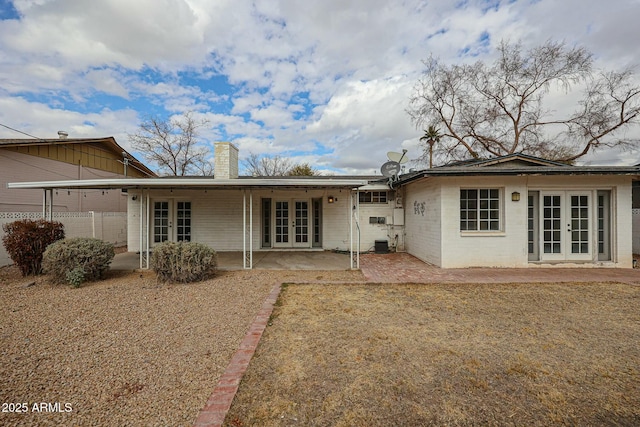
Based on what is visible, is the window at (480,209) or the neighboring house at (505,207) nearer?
the neighboring house at (505,207)

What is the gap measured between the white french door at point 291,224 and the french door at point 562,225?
273 inches

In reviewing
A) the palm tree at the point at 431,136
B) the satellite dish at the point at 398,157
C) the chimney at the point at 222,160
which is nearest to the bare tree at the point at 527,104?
the palm tree at the point at 431,136

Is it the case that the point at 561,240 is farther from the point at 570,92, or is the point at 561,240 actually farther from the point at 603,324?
the point at 570,92

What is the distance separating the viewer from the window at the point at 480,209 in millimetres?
7527

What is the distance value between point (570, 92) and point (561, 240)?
1398 centimetres

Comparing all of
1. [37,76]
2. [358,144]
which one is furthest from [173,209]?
[358,144]

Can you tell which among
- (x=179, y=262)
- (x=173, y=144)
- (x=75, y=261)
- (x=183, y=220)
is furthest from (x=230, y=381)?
(x=173, y=144)

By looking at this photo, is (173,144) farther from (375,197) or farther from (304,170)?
(375,197)

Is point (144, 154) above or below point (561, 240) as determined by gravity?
above

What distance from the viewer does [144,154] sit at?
21.4m

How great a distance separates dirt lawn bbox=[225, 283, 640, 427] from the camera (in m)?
2.11

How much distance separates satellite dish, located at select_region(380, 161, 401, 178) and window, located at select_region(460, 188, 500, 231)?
9.01 feet

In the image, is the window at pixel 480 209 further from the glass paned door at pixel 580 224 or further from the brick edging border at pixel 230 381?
the brick edging border at pixel 230 381

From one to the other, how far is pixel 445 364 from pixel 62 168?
17044mm
